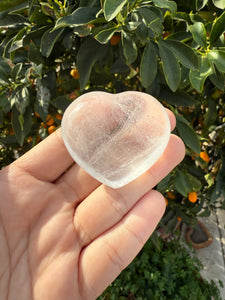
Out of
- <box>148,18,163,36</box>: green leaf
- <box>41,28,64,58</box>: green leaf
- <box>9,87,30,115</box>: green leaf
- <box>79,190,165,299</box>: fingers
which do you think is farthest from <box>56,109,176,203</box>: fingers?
<box>148,18,163,36</box>: green leaf

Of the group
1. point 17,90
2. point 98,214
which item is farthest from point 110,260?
point 17,90

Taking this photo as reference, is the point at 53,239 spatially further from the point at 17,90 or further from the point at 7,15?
the point at 7,15

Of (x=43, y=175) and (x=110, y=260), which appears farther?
(x=43, y=175)

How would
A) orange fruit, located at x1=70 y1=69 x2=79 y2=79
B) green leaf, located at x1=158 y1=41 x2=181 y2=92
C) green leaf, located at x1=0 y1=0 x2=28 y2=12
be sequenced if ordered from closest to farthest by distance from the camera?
1. green leaf, located at x1=158 y1=41 x2=181 y2=92
2. green leaf, located at x1=0 y1=0 x2=28 y2=12
3. orange fruit, located at x1=70 y1=69 x2=79 y2=79

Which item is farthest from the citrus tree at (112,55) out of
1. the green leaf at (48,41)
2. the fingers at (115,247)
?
the fingers at (115,247)

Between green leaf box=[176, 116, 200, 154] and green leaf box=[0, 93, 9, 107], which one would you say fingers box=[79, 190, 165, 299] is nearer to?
green leaf box=[176, 116, 200, 154]

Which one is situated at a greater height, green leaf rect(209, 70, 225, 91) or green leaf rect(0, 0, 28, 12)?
green leaf rect(0, 0, 28, 12)

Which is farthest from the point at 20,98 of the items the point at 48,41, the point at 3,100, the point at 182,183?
the point at 182,183

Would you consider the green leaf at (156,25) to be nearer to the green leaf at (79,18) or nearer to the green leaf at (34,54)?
the green leaf at (79,18)
